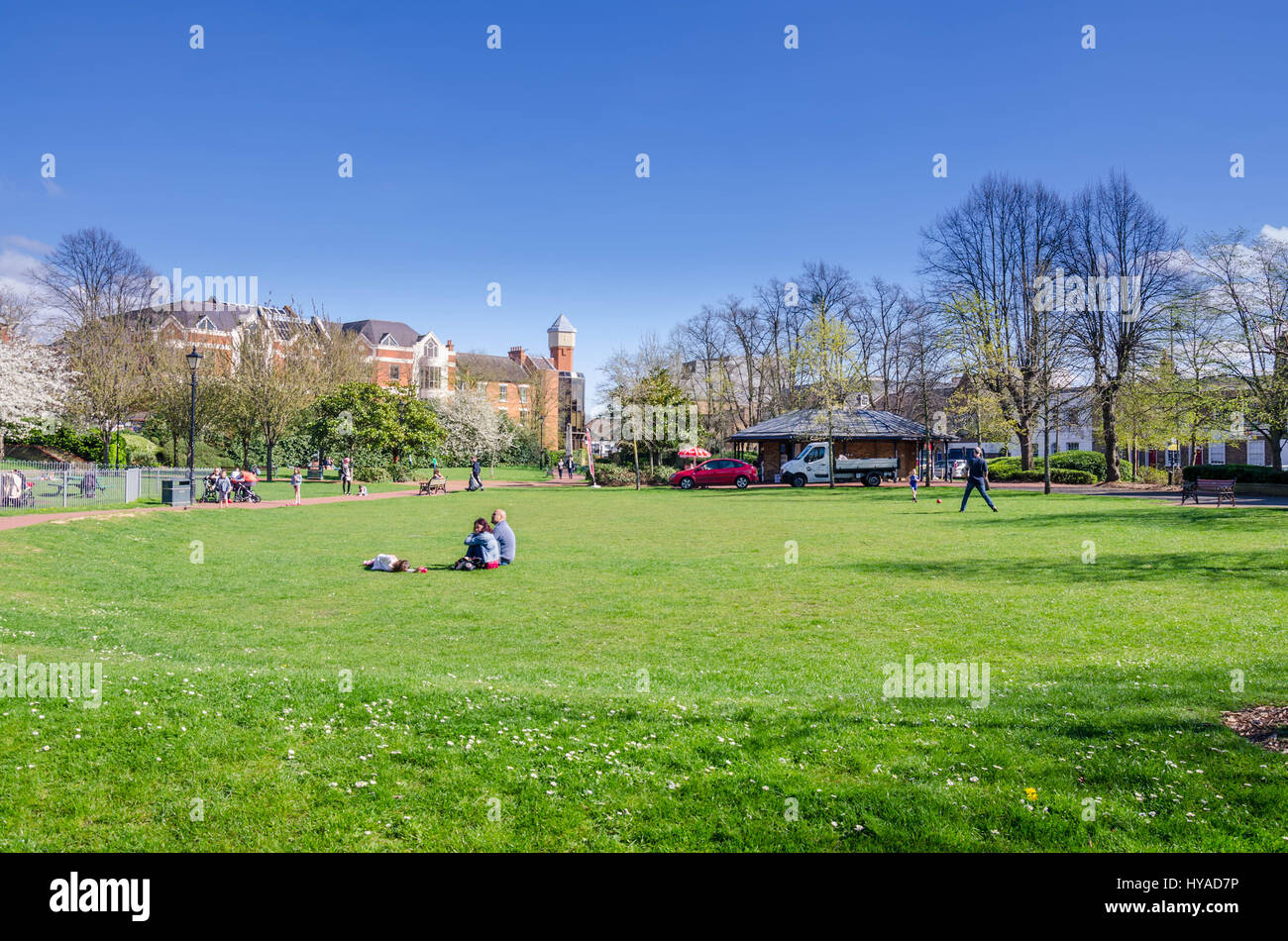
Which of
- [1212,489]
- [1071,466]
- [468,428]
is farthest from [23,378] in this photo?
[1071,466]

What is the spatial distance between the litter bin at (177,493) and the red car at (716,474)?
24.4 m

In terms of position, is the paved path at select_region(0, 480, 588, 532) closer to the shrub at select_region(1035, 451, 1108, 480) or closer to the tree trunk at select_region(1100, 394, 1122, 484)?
the shrub at select_region(1035, 451, 1108, 480)

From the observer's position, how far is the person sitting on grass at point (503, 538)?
1527 cm

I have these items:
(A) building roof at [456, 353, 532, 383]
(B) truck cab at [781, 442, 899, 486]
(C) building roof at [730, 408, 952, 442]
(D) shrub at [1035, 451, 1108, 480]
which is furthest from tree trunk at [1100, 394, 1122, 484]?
(A) building roof at [456, 353, 532, 383]

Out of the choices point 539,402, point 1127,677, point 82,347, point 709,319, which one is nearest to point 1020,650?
point 1127,677

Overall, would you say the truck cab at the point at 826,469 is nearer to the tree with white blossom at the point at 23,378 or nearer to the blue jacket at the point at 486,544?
the blue jacket at the point at 486,544

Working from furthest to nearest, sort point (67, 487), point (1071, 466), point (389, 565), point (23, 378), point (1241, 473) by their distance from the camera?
point (1071, 466) → point (23, 378) → point (1241, 473) → point (67, 487) → point (389, 565)

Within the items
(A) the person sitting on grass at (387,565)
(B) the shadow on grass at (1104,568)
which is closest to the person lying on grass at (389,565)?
(A) the person sitting on grass at (387,565)

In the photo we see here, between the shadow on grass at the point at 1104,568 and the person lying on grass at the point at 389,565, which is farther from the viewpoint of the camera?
the person lying on grass at the point at 389,565

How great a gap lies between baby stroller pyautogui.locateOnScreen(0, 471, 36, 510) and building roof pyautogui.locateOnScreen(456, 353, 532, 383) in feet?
241

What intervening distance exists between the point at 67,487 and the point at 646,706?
25.6 m

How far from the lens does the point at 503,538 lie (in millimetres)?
15484

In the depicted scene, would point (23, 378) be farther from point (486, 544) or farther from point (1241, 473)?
point (1241, 473)
